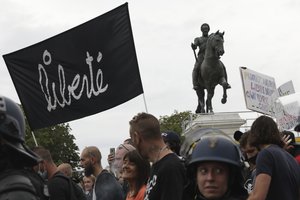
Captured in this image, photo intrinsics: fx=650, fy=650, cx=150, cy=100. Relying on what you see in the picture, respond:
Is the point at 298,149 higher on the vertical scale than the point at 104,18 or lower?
lower

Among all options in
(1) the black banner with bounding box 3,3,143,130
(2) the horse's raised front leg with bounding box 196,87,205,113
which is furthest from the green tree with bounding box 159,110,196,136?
(1) the black banner with bounding box 3,3,143,130

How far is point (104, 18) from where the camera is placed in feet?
27.7

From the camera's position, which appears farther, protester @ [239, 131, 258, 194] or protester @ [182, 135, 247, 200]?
protester @ [239, 131, 258, 194]

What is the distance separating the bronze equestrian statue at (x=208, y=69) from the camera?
70.6ft

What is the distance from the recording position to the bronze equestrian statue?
21516mm

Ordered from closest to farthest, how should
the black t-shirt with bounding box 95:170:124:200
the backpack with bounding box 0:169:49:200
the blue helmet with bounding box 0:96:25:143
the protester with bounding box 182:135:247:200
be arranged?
1. the backpack with bounding box 0:169:49:200
2. the blue helmet with bounding box 0:96:25:143
3. the protester with bounding box 182:135:247:200
4. the black t-shirt with bounding box 95:170:124:200

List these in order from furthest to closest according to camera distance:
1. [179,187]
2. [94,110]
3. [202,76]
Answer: [202,76]
[94,110]
[179,187]

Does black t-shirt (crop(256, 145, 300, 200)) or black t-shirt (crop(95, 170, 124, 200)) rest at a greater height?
black t-shirt (crop(95, 170, 124, 200))

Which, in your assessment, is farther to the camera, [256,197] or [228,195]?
[256,197]

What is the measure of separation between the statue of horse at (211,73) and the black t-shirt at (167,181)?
665 inches

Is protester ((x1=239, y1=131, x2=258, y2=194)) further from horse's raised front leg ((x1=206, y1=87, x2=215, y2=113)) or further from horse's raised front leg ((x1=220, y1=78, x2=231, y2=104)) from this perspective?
horse's raised front leg ((x1=206, y1=87, x2=215, y2=113))

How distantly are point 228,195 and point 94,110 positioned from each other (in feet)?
16.9

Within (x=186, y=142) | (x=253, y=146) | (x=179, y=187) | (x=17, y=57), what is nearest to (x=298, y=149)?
(x=253, y=146)

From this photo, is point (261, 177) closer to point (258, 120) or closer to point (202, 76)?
point (258, 120)
